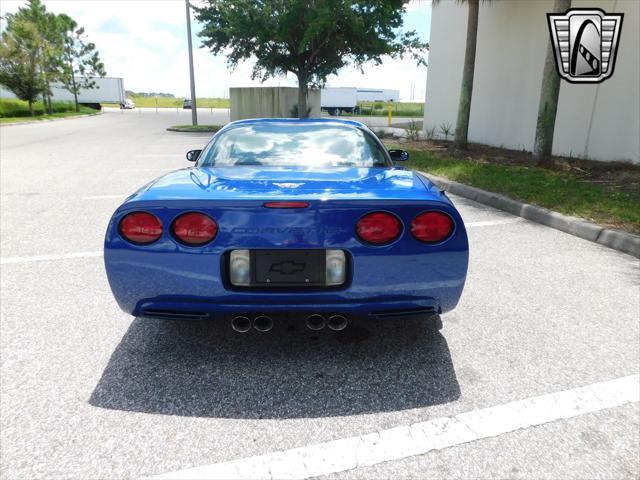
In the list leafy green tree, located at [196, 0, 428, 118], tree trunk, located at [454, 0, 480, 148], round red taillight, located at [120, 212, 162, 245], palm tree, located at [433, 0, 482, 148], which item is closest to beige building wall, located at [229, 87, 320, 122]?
leafy green tree, located at [196, 0, 428, 118]

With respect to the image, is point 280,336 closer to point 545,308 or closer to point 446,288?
point 446,288

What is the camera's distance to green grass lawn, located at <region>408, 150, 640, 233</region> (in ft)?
18.7

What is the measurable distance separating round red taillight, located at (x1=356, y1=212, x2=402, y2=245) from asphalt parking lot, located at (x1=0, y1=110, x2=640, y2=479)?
2.37 ft

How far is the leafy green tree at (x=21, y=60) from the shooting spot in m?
34.9

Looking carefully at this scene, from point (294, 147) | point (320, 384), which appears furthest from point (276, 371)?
point (294, 147)

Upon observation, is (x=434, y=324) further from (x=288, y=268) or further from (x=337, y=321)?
(x=288, y=268)

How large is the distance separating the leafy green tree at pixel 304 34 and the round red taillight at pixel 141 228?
19572 millimetres

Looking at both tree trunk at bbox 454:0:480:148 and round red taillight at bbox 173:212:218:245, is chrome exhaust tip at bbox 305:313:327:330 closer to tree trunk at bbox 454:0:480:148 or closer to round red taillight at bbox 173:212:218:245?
round red taillight at bbox 173:212:218:245

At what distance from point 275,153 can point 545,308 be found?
2.17 m

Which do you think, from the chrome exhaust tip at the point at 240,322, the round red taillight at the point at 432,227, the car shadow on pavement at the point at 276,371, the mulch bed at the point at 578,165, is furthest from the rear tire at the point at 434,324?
the mulch bed at the point at 578,165

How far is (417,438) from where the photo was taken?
197 centimetres

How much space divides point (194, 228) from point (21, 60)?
41.7 m

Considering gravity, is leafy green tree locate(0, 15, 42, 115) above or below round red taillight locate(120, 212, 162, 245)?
above

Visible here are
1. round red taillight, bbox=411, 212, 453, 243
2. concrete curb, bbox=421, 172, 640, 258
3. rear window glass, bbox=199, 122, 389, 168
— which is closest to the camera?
round red taillight, bbox=411, 212, 453, 243
